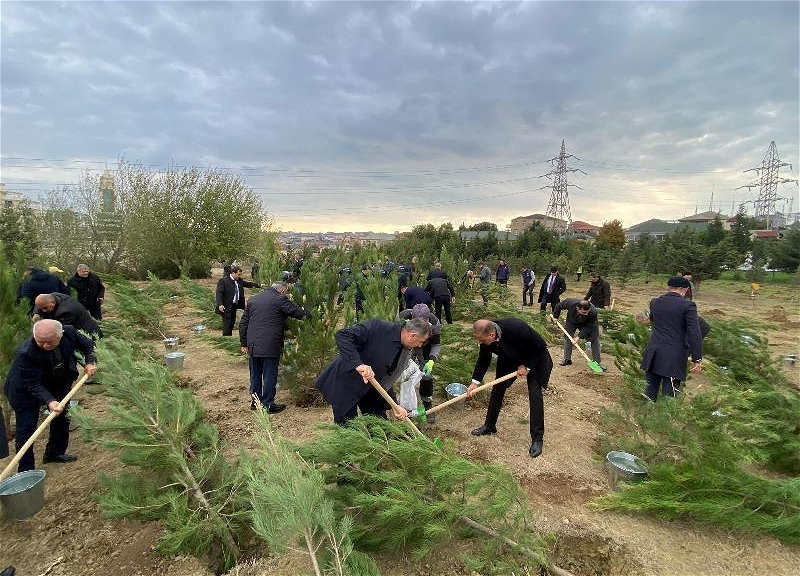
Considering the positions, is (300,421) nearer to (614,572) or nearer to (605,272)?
(614,572)

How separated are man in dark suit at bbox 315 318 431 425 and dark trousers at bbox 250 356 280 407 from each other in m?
1.73

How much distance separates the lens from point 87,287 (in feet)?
23.9

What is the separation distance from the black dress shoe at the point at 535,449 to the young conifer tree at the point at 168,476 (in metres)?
2.50

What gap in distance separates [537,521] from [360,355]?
1.72 m

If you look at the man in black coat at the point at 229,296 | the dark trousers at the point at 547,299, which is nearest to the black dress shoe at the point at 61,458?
the man in black coat at the point at 229,296

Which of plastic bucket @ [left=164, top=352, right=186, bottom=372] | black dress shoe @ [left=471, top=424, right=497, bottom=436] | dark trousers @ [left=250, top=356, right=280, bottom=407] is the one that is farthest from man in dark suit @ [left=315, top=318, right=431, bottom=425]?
plastic bucket @ [left=164, top=352, right=186, bottom=372]

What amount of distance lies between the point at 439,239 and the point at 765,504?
28.2m

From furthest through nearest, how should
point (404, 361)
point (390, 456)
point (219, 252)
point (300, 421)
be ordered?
point (219, 252)
point (300, 421)
point (404, 361)
point (390, 456)

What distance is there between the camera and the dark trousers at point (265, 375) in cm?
471

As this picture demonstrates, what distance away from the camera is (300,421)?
15.0ft

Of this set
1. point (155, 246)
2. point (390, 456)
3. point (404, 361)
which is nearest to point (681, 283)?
point (404, 361)

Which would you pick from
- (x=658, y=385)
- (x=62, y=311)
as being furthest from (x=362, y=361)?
(x=62, y=311)

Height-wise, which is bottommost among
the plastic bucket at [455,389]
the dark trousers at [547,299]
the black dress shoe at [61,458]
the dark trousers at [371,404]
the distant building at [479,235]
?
the black dress shoe at [61,458]

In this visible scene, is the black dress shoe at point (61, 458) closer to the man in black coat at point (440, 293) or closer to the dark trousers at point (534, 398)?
the dark trousers at point (534, 398)
